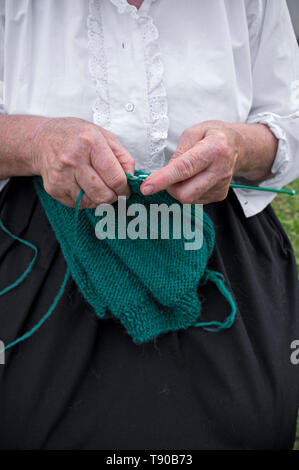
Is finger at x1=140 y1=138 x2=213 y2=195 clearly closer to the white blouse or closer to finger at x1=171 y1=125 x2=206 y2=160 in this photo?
finger at x1=171 y1=125 x2=206 y2=160

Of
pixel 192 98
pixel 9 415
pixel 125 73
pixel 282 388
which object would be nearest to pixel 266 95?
pixel 192 98

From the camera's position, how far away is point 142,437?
0.83 m

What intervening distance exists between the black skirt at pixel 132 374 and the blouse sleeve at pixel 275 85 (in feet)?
0.95

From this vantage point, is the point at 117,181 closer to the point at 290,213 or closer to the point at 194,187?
the point at 194,187

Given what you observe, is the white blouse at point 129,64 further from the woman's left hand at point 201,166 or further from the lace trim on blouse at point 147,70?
the woman's left hand at point 201,166

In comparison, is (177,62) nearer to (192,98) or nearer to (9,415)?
(192,98)

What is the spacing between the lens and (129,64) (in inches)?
36.4

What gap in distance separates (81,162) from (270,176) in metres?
0.59

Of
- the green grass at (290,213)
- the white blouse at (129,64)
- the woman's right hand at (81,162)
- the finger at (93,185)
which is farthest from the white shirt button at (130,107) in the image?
the green grass at (290,213)

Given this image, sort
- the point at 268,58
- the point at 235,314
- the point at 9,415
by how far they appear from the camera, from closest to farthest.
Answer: the point at 9,415 → the point at 235,314 → the point at 268,58

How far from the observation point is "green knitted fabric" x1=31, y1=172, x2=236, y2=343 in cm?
88

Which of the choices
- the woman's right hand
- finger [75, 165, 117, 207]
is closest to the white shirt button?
the woman's right hand

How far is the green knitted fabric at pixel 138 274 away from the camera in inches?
34.8
